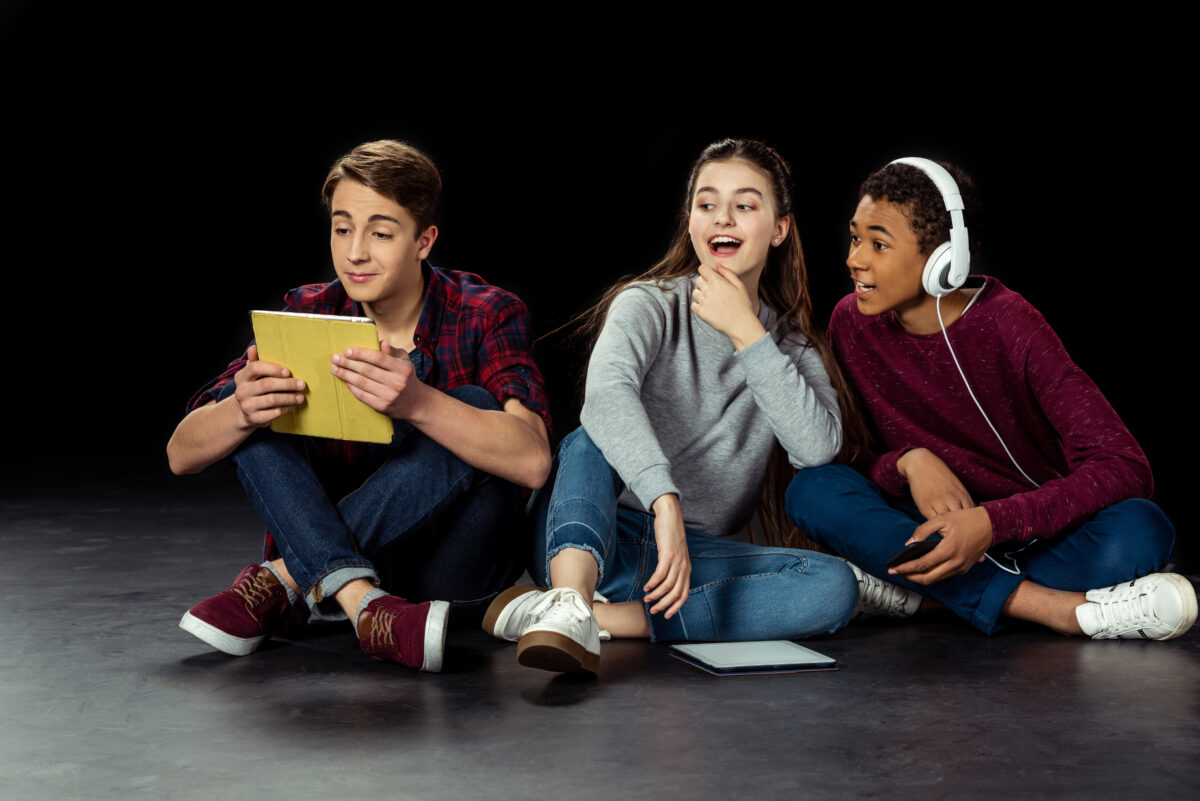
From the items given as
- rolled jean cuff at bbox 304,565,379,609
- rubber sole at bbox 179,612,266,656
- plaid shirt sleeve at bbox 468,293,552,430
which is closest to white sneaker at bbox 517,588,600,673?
rolled jean cuff at bbox 304,565,379,609

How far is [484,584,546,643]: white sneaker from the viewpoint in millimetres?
2297

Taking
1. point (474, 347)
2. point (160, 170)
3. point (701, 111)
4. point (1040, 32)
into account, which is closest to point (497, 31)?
point (701, 111)

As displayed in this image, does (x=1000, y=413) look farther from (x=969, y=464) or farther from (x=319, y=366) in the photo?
(x=319, y=366)

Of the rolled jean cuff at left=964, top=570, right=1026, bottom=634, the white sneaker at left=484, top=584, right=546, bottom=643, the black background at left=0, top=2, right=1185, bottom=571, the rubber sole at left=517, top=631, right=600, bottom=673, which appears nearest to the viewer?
the rubber sole at left=517, top=631, right=600, bottom=673

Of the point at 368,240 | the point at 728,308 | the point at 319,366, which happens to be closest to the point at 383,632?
the point at 319,366

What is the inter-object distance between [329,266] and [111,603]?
350cm

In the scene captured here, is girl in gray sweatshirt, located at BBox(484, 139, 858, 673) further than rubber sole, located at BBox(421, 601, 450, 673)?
Yes

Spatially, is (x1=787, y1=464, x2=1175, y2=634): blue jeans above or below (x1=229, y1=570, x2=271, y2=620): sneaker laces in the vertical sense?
above

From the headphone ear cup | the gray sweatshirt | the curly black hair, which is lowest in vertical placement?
the gray sweatshirt

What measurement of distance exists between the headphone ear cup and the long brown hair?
9.7 inches

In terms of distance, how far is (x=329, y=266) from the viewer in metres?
5.98

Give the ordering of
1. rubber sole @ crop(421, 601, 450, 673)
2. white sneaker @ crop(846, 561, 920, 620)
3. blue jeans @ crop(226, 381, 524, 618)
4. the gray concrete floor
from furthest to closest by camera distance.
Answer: white sneaker @ crop(846, 561, 920, 620)
blue jeans @ crop(226, 381, 524, 618)
rubber sole @ crop(421, 601, 450, 673)
the gray concrete floor

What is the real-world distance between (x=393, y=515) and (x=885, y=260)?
1139 mm

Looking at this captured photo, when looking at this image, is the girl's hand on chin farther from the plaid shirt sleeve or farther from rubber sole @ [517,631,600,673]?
rubber sole @ [517,631,600,673]
